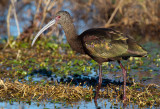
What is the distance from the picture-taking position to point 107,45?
6.33m

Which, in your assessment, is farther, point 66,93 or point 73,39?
point 73,39

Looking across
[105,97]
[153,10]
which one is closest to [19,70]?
[105,97]

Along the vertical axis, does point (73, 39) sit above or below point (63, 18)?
below

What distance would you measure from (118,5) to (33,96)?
21.2ft

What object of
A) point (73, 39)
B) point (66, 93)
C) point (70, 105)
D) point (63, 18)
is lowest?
point (70, 105)

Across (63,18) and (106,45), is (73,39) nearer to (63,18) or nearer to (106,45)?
(63,18)

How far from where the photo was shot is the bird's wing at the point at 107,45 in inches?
246

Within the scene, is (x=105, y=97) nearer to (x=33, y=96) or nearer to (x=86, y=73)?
(x=33, y=96)

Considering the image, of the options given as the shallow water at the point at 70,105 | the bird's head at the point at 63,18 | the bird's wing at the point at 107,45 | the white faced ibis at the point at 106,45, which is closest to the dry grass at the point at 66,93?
the shallow water at the point at 70,105

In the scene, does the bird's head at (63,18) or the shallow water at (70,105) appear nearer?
the shallow water at (70,105)

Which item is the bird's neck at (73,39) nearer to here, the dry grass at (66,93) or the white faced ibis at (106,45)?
the white faced ibis at (106,45)

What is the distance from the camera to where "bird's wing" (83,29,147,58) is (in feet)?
20.5

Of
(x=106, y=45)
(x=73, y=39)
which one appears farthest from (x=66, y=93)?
(x=106, y=45)

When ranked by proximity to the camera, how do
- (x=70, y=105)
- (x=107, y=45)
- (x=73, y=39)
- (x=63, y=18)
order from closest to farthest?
1. (x=70, y=105)
2. (x=107, y=45)
3. (x=73, y=39)
4. (x=63, y=18)
